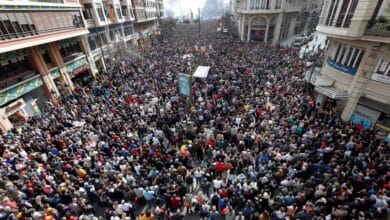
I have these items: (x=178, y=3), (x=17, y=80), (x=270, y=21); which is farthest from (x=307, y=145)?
(x=178, y=3)

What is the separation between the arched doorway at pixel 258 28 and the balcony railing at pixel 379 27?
97.6 feet

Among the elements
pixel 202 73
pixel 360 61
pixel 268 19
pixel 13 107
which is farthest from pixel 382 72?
pixel 268 19

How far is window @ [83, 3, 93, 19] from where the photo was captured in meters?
24.5

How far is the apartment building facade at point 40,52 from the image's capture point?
13.9 meters

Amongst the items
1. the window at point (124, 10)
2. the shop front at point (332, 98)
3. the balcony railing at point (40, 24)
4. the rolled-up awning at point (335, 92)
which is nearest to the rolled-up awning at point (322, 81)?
the shop front at point (332, 98)

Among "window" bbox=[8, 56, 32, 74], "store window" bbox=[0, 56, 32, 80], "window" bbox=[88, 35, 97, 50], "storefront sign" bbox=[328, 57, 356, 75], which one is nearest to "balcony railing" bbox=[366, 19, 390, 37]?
"storefront sign" bbox=[328, 57, 356, 75]

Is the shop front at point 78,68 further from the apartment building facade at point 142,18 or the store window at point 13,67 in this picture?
the apartment building facade at point 142,18

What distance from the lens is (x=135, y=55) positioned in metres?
30.2

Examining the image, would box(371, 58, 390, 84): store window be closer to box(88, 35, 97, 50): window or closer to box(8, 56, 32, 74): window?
box(8, 56, 32, 74): window

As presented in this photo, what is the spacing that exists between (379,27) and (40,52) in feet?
79.7

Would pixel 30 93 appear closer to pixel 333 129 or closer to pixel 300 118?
pixel 300 118

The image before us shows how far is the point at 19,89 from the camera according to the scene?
1499 centimetres

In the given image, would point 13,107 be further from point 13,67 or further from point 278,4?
point 278,4

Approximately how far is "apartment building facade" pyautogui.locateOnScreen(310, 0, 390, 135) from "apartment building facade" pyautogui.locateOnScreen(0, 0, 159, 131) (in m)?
21.7
